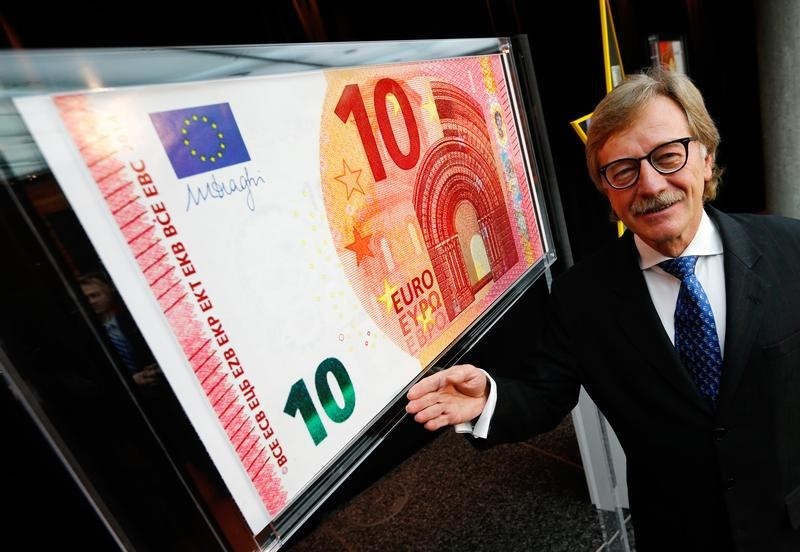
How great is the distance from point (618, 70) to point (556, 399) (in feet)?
7.59

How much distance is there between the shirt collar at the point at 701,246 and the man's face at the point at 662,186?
17 millimetres

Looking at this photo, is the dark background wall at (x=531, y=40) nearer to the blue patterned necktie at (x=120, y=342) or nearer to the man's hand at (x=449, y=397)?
the blue patterned necktie at (x=120, y=342)

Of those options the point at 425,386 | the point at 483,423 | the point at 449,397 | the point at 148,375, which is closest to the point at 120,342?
the point at 148,375

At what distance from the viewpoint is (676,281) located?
1258 millimetres

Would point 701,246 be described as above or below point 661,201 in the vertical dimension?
below

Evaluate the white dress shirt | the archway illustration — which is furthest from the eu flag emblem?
the white dress shirt

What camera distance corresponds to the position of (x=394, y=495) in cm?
278

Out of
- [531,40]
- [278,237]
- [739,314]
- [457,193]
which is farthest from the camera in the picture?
[531,40]

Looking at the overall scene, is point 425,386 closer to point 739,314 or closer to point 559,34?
point 739,314

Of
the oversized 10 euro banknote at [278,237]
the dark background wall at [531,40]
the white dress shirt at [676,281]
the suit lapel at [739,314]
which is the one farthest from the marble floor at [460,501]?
the suit lapel at [739,314]

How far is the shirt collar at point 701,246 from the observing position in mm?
1244

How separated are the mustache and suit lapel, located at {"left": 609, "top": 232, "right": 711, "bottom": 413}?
0.16 meters

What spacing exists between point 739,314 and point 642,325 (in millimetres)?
212
